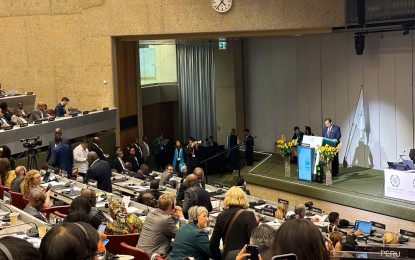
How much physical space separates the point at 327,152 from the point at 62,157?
519 centimetres

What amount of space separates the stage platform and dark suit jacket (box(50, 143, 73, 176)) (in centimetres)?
474

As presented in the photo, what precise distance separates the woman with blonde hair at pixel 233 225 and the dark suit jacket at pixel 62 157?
694 centimetres

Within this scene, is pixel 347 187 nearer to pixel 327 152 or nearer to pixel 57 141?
pixel 327 152

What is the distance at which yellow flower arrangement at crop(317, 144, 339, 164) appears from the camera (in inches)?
552

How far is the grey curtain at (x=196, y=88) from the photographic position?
2138 centimetres

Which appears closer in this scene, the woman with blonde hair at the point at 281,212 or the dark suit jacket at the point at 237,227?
the dark suit jacket at the point at 237,227

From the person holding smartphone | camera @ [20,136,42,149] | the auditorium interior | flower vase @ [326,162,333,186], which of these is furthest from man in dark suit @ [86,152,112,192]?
the person holding smartphone

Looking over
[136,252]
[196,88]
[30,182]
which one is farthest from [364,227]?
[196,88]

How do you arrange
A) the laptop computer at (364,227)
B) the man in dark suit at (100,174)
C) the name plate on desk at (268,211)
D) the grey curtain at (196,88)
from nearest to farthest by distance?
the laptop computer at (364,227) < the name plate on desk at (268,211) < the man in dark suit at (100,174) < the grey curtain at (196,88)

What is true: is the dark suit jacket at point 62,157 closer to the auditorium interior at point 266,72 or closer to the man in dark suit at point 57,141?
the man in dark suit at point 57,141

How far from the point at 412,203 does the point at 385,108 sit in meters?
4.61

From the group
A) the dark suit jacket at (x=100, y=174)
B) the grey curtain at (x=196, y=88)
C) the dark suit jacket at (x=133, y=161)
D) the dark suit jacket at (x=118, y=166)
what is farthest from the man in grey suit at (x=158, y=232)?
the grey curtain at (x=196, y=88)

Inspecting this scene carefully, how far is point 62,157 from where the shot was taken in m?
12.7

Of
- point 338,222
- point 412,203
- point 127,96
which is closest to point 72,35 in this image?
point 127,96
